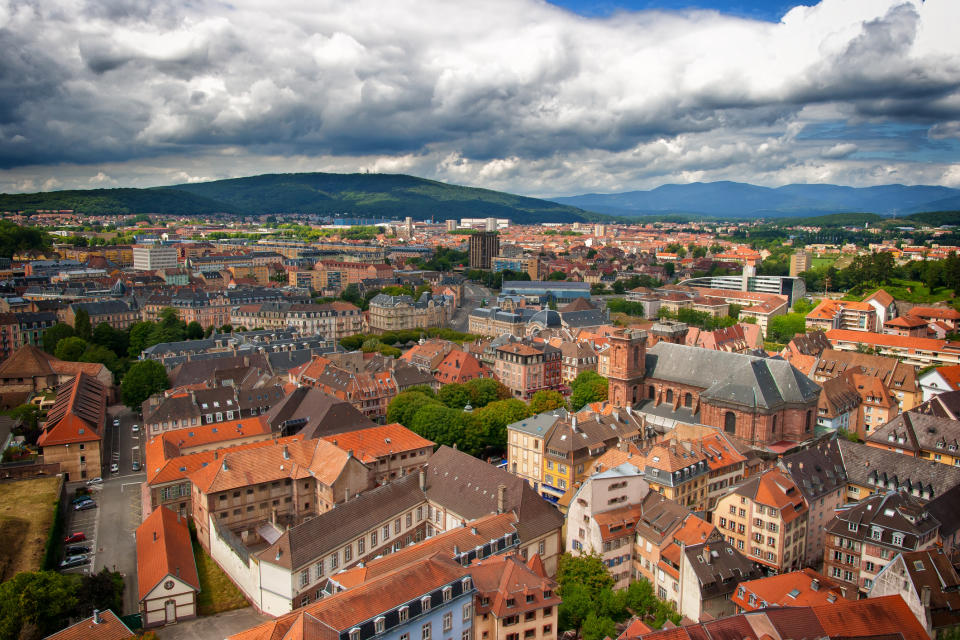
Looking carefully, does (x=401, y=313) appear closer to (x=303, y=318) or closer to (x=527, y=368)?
(x=303, y=318)

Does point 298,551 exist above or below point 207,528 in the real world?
above

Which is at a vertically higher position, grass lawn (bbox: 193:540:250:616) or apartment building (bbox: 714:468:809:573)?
apartment building (bbox: 714:468:809:573)

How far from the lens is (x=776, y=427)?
6319cm

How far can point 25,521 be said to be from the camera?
167 ft

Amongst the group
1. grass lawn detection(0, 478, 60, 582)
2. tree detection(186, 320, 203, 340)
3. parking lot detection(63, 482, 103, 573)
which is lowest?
parking lot detection(63, 482, 103, 573)

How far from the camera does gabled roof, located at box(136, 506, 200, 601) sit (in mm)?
41372

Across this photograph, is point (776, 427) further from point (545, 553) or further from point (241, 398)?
point (241, 398)

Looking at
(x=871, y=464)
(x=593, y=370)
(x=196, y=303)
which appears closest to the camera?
(x=871, y=464)

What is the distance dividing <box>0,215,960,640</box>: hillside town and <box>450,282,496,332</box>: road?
141 feet

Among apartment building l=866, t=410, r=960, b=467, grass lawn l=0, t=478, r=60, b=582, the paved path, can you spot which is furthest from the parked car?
apartment building l=866, t=410, r=960, b=467

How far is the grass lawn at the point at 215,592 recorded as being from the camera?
42938mm

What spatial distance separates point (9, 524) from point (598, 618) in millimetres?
44522

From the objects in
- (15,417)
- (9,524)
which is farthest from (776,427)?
(15,417)

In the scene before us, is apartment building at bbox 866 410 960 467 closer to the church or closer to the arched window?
the church
